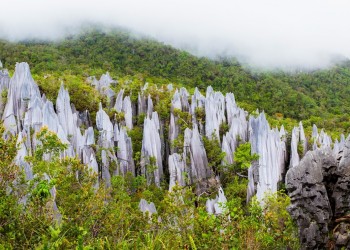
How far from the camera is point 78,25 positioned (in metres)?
78.4

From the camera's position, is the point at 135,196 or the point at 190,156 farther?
the point at 190,156

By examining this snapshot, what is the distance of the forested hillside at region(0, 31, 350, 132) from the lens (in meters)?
47.6

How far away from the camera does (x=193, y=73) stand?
55.1m

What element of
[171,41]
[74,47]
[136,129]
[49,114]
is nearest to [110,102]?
[136,129]

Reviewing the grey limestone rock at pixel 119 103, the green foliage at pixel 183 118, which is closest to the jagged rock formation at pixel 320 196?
the green foliage at pixel 183 118

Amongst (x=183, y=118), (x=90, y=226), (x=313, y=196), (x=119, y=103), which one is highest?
(x=313, y=196)

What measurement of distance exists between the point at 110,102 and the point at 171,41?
44892mm

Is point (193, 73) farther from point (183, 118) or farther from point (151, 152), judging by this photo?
point (151, 152)

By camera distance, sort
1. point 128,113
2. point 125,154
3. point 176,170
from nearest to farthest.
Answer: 1. point 176,170
2. point 125,154
3. point 128,113

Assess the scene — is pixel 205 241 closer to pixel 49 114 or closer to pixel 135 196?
pixel 135 196

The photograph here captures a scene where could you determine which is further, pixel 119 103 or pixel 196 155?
Result: pixel 119 103

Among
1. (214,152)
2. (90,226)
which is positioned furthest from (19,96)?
(90,226)

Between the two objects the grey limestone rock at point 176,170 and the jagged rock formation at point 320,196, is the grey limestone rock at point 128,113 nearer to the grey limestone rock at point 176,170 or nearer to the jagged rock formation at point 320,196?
the grey limestone rock at point 176,170

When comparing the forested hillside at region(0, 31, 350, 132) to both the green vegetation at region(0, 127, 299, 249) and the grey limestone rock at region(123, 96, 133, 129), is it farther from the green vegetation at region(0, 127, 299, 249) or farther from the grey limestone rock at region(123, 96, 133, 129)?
the green vegetation at region(0, 127, 299, 249)
